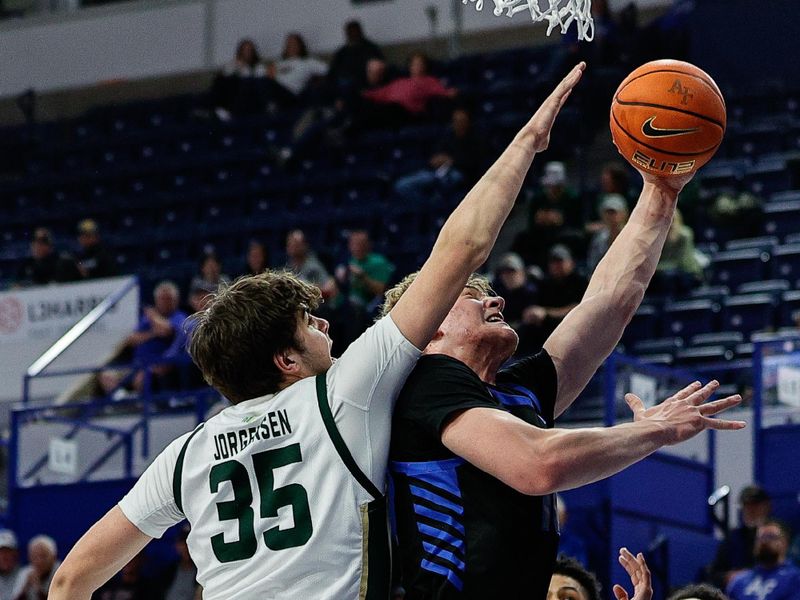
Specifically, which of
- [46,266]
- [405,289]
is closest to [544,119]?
[405,289]

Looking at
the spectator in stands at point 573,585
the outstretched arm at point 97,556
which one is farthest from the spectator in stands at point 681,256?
the outstretched arm at point 97,556

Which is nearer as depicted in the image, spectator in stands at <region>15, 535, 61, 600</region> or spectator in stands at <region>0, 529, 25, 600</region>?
spectator in stands at <region>15, 535, 61, 600</region>

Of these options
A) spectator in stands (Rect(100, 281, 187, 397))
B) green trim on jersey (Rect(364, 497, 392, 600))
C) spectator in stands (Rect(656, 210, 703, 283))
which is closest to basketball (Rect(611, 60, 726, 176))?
green trim on jersey (Rect(364, 497, 392, 600))

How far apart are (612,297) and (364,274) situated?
8501 millimetres

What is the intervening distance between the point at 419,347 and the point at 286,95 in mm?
15535

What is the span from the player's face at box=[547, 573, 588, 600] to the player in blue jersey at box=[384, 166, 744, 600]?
82cm

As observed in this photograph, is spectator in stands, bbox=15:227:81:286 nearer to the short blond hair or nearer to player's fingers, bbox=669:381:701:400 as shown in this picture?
the short blond hair

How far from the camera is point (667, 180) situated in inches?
173

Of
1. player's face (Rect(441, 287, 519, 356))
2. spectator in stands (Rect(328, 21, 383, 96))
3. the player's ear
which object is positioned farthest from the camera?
spectator in stands (Rect(328, 21, 383, 96))

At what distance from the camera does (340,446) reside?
3502mm

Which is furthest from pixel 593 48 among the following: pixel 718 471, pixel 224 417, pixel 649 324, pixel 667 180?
pixel 224 417

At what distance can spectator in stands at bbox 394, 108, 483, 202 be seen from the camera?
48.1 ft

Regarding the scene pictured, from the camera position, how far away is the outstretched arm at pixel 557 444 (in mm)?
3287

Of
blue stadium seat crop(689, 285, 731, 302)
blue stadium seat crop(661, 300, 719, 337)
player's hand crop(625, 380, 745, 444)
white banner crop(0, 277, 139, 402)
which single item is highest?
player's hand crop(625, 380, 745, 444)
